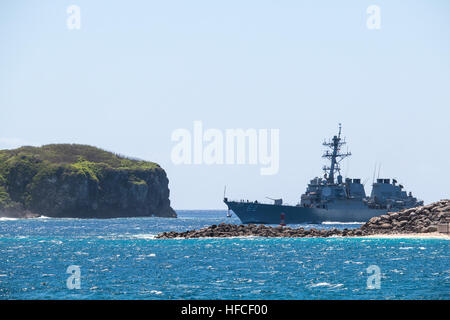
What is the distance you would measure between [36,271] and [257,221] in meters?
79.5

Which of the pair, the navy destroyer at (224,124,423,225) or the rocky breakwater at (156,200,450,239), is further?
the navy destroyer at (224,124,423,225)

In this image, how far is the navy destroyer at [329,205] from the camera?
124 m

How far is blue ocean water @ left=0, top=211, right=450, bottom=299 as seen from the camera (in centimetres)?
3666

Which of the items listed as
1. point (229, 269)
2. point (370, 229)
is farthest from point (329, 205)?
point (229, 269)

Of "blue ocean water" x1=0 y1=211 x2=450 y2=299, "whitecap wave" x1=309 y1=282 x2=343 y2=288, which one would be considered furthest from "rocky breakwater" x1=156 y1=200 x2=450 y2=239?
"whitecap wave" x1=309 y1=282 x2=343 y2=288

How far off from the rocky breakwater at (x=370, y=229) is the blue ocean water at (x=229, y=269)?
30.6 feet

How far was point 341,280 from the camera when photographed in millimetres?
41656

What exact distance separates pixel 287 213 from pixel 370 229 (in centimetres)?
3848

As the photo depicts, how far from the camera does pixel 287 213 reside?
12412 cm
